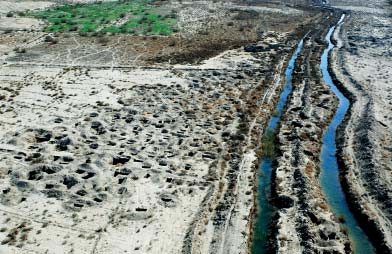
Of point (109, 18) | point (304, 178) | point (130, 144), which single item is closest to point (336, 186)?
point (304, 178)

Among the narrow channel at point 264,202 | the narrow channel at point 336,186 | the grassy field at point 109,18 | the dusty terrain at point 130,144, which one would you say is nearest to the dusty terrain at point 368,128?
the narrow channel at point 336,186

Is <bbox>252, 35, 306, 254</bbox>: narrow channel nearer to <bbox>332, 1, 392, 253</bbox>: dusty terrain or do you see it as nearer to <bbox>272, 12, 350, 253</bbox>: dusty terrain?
<bbox>272, 12, 350, 253</bbox>: dusty terrain

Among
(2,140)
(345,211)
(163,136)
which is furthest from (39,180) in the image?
(345,211)

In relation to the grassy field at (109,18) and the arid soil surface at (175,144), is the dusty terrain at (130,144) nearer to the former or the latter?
the arid soil surface at (175,144)

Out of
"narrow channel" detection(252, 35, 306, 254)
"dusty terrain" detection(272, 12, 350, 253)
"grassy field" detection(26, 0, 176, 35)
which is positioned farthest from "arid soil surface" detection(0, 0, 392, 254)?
"grassy field" detection(26, 0, 176, 35)

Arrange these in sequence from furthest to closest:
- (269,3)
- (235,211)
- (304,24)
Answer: (269,3) < (304,24) < (235,211)

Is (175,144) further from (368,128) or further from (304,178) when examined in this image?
(368,128)

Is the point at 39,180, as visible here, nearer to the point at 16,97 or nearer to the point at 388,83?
the point at 16,97
